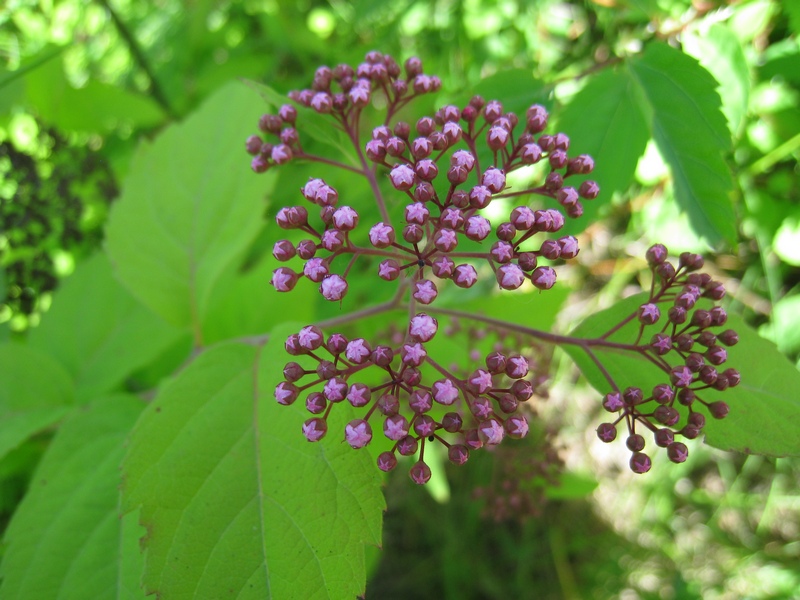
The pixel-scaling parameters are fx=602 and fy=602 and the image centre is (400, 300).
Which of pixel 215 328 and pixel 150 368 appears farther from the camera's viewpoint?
pixel 150 368

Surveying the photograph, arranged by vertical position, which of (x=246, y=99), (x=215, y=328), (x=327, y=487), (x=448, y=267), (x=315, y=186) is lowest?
(x=327, y=487)

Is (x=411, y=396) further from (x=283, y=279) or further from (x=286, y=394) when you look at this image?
(x=283, y=279)

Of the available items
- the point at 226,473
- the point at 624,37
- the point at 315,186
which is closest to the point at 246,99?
the point at 315,186

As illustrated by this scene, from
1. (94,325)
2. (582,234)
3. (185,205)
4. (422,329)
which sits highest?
(185,205)

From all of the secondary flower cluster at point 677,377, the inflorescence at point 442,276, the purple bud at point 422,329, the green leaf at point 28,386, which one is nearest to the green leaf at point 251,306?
the green leaf at point 28,386

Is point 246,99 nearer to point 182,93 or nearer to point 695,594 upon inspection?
point 182,93

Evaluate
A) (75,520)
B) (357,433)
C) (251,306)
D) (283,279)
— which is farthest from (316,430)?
(251,306)

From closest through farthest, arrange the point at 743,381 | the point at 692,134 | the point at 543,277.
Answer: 1. the point at 543,277
2. the point at 743,381
3. the point at 692,134

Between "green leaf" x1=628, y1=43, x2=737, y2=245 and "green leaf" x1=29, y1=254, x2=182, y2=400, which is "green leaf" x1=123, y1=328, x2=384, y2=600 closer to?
"green leaf" x1=29, y1=254, x2=182, y2=400
